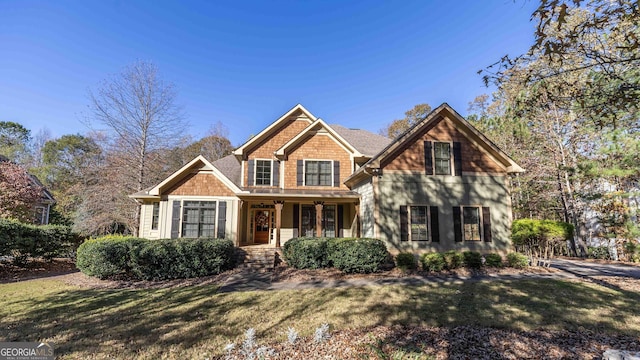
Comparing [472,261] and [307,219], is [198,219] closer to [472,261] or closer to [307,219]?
[307,219]

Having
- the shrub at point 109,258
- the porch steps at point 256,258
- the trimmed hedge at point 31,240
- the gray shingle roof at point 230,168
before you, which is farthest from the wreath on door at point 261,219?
the trimmed hedge at point 31,240

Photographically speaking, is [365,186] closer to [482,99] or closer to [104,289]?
[104,289]

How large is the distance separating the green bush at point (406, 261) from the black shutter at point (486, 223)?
149 inches

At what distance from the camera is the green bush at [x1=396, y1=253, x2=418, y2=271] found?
11094 mm

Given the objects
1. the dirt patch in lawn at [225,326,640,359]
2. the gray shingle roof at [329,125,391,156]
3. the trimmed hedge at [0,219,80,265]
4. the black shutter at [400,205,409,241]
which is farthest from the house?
the dirt patch in lawn at [225,326,640,359]

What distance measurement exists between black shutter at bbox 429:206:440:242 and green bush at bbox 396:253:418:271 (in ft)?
5.21

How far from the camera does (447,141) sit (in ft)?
43.0

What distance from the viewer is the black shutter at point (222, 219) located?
1334 cm

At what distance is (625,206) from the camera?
48.1ft

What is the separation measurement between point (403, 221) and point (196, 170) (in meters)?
9.88

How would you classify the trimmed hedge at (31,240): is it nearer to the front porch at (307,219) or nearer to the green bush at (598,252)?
the front porch at (307,219)

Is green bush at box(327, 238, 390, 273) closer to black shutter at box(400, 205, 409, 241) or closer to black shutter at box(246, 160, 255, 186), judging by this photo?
black shutter at box(400, 205, 409, 241)

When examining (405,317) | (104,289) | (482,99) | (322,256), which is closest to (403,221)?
(322,256)

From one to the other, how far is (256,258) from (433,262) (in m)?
7.33
